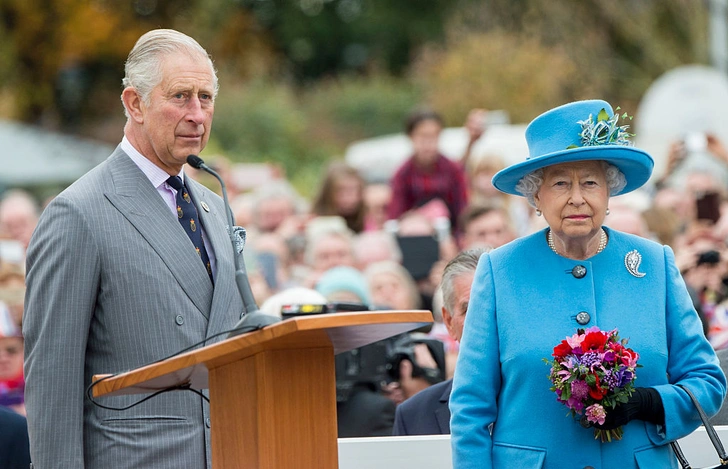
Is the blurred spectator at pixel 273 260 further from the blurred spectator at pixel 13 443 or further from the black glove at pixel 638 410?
the black glove at pixel 638 410

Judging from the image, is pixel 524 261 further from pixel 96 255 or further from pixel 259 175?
pixel 259 175

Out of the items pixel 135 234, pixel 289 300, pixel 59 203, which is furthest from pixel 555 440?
pixel 289 300

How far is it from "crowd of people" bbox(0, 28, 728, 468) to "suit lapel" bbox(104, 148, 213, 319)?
5 cm

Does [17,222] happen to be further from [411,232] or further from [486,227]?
[486,227]

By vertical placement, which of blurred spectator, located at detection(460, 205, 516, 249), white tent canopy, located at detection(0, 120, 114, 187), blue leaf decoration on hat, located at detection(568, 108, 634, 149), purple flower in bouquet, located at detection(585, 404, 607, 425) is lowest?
purple flower in bouquet, located at detection(585, 404, 607, 425)

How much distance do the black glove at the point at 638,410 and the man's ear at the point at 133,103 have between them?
1613 millimetres

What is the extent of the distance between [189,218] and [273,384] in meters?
0.93

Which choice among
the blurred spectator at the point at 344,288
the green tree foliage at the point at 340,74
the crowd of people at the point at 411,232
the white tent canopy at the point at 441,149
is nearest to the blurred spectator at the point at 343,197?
the crowd of people at the point at 411,232

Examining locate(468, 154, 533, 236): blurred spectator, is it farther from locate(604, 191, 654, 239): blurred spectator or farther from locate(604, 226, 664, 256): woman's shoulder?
locate(604, 226, 664, 256): woman's shoulder

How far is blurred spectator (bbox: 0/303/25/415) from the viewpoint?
6223 mm

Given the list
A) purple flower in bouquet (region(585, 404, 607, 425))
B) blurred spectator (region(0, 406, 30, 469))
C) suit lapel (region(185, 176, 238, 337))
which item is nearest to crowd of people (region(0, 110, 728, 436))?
blurred spectator (region(0, 406, 30, 469))

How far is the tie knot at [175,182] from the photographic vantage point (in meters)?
3.80

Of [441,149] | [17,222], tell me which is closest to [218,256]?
[17,222]

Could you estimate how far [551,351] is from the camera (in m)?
3.54
